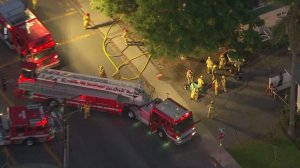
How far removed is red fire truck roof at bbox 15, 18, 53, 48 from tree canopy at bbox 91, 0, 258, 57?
7.27m

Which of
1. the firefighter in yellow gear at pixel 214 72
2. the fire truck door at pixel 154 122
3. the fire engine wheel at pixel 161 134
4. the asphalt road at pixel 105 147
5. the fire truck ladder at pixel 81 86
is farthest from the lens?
the firefighter in yellow gear at pixel 214 72

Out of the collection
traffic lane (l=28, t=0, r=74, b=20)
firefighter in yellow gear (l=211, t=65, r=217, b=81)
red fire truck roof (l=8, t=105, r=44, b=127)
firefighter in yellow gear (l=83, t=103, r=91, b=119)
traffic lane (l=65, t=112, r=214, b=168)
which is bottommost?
Answer: traffic lane (l=65, t=112, r=214, b=168)

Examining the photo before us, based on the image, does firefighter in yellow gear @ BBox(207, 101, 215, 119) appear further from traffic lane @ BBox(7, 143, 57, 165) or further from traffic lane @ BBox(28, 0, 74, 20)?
traffic lane @ BBox(28, 0, 74, 20)

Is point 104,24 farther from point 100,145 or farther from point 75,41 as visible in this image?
point 100,145

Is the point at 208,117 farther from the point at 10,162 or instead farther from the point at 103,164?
the point at 10,162

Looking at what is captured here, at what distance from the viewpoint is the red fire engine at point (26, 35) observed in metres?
44.0

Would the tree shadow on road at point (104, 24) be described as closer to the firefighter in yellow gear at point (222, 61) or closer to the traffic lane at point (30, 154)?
the firefighter in yellow gear at point (222, 61)

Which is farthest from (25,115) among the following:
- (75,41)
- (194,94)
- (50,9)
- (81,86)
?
(50,9)

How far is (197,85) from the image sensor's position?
4253cm

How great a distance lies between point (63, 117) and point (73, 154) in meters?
2.62

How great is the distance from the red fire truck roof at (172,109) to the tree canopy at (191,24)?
3.51 meters

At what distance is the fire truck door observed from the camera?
39.2m

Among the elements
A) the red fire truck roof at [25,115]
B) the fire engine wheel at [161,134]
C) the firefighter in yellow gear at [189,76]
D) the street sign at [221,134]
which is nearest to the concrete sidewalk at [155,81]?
the street sign at [221,134]

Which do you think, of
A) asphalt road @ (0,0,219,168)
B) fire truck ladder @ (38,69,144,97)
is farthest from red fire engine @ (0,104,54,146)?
fire truck ladder @ (38,69,144,97)
